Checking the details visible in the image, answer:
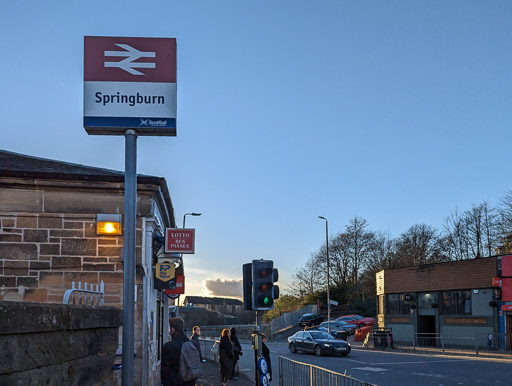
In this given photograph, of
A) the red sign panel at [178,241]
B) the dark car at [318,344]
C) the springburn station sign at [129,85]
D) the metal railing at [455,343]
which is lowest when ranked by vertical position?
the metal railing at [455,343]

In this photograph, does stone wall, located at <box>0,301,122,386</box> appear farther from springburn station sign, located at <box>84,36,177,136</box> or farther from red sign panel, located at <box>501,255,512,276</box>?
red sign panel, located at <box>501,255,512,276</box>

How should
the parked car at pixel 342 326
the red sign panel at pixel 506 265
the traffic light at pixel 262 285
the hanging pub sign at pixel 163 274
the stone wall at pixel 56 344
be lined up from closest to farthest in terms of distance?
the stone wall at pixel 56 344 → the traffic light at pixel 262 285 → the hanging pub sign at pixel 163 274 → the red sign panel at pixel 506 265 → the parked car at pixel 342 326

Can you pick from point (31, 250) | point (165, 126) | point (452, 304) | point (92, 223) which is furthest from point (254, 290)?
point (452, 304)

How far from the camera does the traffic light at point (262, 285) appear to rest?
12469mm

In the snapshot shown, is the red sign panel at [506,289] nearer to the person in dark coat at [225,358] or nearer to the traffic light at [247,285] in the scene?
the person in dark coat at [225,358]

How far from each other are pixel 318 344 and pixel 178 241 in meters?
16.2

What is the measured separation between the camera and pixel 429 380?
17547 millimetres

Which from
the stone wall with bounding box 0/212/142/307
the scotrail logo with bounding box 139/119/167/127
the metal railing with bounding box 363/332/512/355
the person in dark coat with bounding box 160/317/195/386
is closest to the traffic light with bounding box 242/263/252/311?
the stone wall with bounding box 0/212/142/307

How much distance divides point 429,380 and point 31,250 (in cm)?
1189

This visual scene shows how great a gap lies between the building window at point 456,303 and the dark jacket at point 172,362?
30.5 metres

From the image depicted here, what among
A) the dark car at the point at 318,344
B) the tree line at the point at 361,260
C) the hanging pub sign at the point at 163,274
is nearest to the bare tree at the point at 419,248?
the tree line at the point at 361,260

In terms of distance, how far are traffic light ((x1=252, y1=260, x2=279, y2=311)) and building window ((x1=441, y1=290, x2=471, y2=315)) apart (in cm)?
2590

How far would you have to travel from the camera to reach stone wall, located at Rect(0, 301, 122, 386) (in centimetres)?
369

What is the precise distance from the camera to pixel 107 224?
11484 mm
